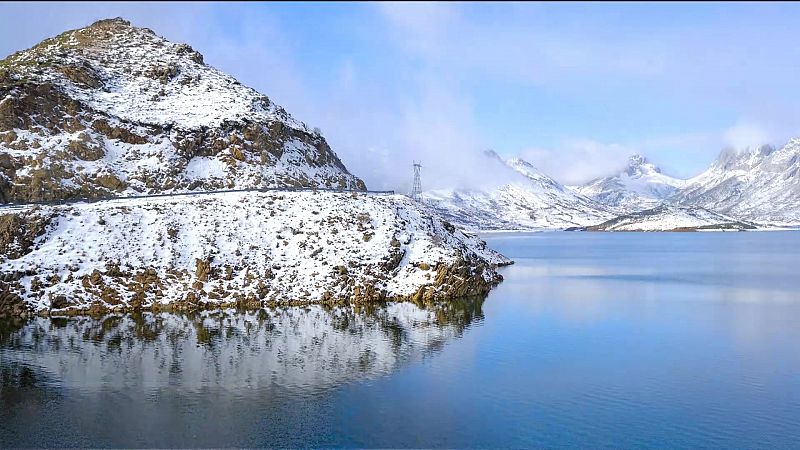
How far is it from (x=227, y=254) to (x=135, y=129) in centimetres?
3942

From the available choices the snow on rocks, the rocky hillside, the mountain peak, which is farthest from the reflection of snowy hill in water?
the mountain peak

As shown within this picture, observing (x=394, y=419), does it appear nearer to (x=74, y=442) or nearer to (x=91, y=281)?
(x=74, y=442)

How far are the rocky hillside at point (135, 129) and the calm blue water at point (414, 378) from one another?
119 feet

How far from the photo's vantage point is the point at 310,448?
24.7 metres

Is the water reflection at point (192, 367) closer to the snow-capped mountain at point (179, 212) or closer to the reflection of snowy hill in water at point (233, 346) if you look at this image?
the reflection of snowy hill in water at point (233, 346)

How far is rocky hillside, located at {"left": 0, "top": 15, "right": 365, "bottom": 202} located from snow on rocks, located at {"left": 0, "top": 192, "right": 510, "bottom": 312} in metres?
16.3

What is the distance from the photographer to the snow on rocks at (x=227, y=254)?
→ 6091 cm

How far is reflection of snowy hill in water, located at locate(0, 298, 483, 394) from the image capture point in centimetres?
3525

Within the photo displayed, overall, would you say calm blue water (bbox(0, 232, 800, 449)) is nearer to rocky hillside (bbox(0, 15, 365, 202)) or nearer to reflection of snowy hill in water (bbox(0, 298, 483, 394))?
reflection of snowy hill in water (bbox(0, 298, 483, 394))

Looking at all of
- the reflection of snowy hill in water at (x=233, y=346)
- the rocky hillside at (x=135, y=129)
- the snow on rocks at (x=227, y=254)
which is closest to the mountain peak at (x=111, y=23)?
the rocky hillside at (x=135, y=129)

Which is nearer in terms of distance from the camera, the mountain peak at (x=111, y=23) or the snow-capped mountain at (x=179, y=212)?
the snow-capped mountain at (x=179, y=212)

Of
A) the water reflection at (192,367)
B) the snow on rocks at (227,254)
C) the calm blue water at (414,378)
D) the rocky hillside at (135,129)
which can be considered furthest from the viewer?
the rocky hillside at (135,129)


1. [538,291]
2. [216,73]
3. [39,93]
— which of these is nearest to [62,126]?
[39,93]

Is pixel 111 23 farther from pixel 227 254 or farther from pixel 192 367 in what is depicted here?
pixel 192 367
